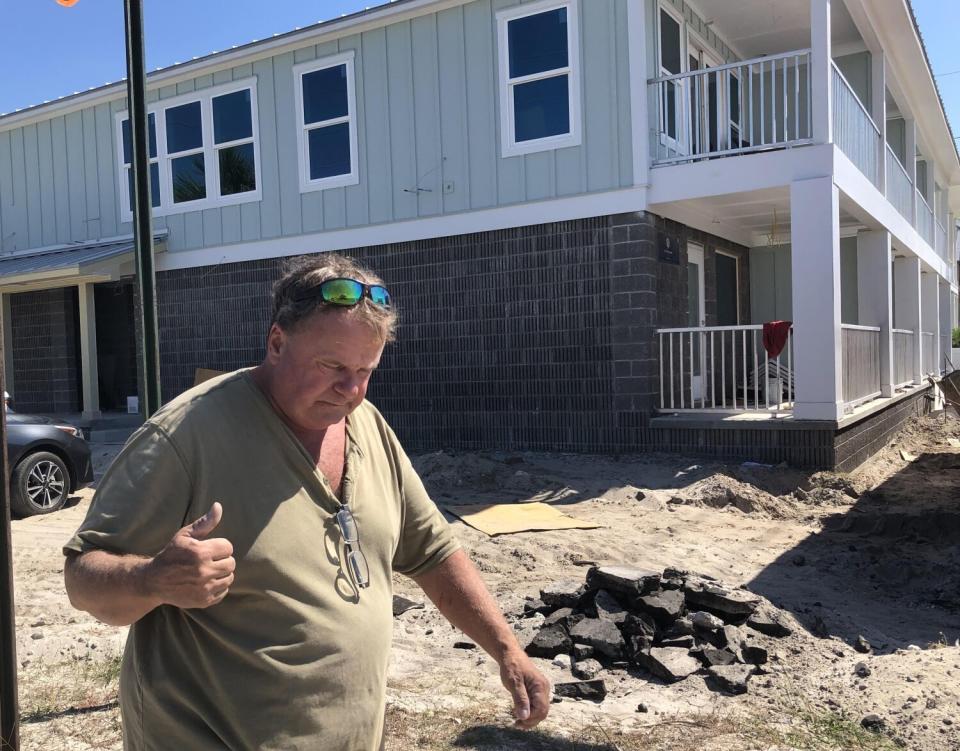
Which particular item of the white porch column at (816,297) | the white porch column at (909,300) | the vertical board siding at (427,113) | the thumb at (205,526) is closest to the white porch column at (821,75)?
the white porch column at (816,297)

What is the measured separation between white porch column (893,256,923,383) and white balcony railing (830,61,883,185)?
174 inches

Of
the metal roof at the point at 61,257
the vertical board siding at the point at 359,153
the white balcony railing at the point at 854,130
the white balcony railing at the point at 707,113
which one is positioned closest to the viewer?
the white balcony railing at the point at 707,113

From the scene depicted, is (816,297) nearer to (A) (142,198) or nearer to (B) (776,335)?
(B) (776,335)

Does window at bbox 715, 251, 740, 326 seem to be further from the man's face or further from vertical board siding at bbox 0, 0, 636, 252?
the man's face

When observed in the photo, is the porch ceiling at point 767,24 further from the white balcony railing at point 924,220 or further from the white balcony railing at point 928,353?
the white balcony railing at point 928,353

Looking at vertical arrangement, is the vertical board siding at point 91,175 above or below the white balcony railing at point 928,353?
above

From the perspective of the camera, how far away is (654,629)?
15.6ft

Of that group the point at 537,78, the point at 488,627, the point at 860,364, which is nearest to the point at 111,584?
the point at 488,627

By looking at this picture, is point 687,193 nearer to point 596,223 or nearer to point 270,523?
point 596,223

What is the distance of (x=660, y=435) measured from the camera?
10.4m

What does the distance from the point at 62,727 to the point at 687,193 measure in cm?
845

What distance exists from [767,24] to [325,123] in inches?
253

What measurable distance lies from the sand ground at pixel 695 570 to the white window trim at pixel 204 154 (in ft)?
17.3

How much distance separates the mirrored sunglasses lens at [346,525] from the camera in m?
1.99
